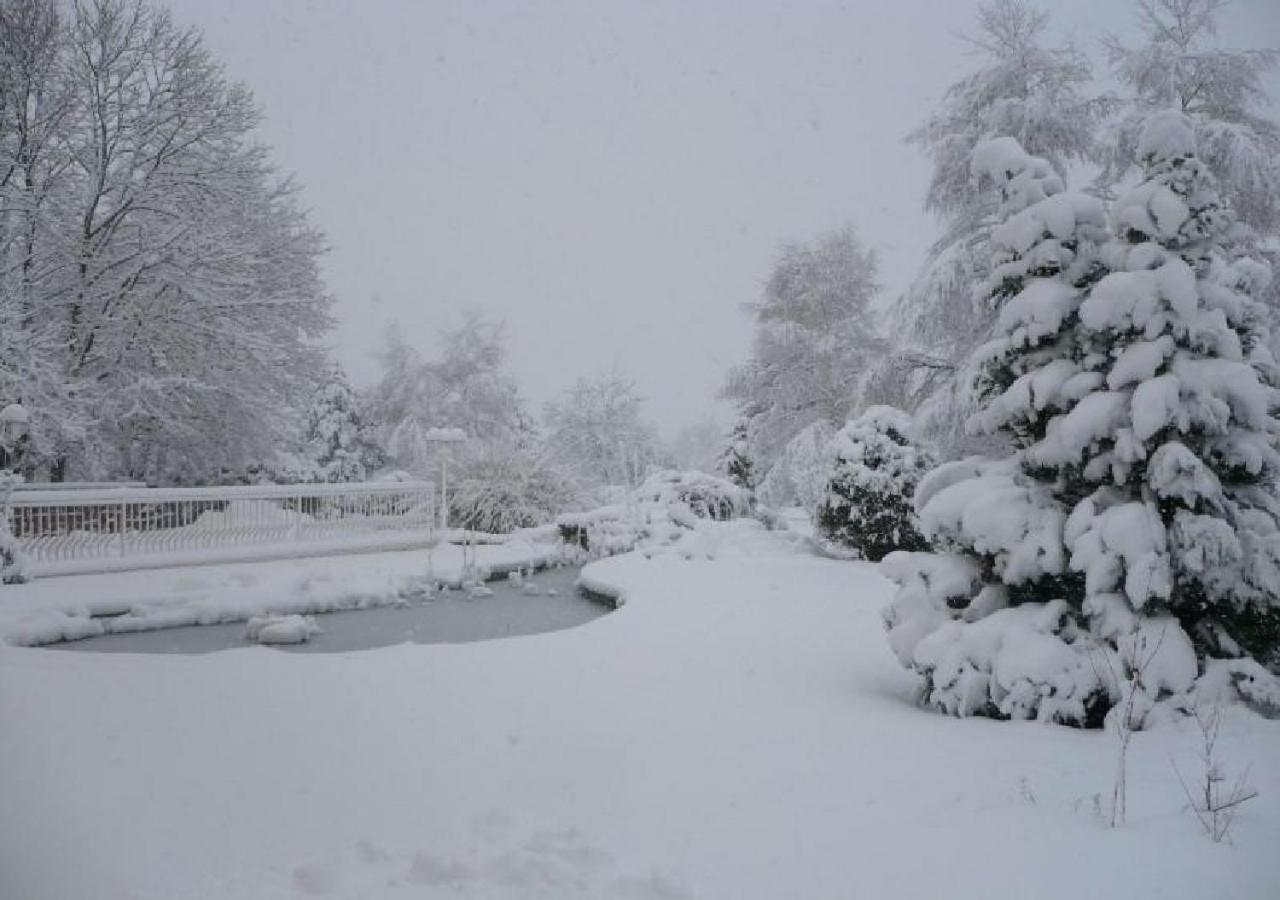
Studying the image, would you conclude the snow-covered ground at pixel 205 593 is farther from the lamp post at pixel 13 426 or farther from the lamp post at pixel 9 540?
the lamp post at pixel 13 426

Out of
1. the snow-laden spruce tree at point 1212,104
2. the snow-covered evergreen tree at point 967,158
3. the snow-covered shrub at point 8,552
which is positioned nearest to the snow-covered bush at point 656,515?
Result: the snow-covered evergreen tree at point 967,158

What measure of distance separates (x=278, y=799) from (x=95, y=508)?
10259 millimetres

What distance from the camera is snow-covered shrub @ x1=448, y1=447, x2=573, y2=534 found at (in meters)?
16.4

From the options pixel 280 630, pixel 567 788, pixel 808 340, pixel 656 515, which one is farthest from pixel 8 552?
pixel 808 340

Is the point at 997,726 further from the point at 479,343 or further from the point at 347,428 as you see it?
the point at 479,343

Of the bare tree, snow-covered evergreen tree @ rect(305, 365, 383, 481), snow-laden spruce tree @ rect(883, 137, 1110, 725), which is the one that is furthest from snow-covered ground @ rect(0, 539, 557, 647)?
snow-covered evergreen tree @ rect(305, 365, 383, 481)

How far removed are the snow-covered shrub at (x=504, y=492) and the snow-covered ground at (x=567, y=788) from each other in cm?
1111

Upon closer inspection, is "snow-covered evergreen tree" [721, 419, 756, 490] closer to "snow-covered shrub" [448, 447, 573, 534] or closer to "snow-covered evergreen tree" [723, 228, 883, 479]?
"snow-covered evergreen tree" [723, 228, 883, 479]

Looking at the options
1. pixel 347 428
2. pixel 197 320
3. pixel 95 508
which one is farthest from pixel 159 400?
pixel 347 428

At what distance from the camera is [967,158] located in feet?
40.0

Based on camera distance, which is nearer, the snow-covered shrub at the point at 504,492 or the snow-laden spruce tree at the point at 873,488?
the snow-laden spruce tree at the point at 873,488

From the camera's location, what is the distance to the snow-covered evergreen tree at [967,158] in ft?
37.7

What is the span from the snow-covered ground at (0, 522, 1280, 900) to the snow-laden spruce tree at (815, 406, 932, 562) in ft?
19.3

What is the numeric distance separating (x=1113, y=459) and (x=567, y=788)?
3321 mm
